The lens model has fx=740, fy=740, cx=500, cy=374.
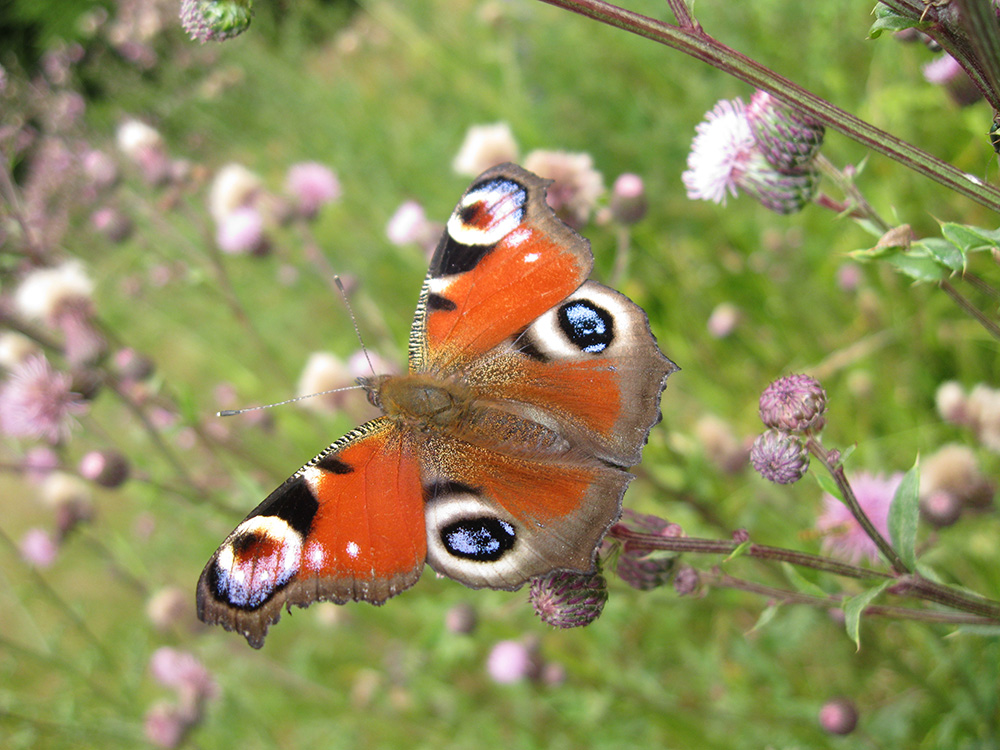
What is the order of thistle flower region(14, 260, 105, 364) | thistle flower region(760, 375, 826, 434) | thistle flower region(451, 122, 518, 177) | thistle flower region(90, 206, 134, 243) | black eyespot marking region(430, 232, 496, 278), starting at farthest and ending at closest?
thistle flower region(90, 206, 134, 243) → thistle flower region(14, 260, 105, 364) → thistle flower region(451, 122, 518, 177) → black eyespot marking region(430, 232, 496, 278) → thistle flower region(760, 375, 826, 434)

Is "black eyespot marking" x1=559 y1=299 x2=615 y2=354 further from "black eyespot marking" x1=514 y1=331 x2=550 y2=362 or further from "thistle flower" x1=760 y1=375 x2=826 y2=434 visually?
"thistle flower" x1=760 y1=375 x2=826 y2=434

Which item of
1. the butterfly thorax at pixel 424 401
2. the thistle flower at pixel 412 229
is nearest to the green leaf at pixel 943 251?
the butterfly thorax at pixel 424 401

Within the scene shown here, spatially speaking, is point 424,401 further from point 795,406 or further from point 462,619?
point 462,619

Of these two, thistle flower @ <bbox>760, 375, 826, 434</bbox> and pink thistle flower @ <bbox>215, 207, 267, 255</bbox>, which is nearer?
thistle flower @ <bbox>760, 375, 826, 434</bbox>

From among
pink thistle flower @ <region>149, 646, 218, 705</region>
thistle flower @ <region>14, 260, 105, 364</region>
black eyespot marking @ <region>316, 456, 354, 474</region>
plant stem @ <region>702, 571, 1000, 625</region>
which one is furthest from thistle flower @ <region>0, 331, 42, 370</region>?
plant stem @ <region>702, 571, 1000, 625</region>

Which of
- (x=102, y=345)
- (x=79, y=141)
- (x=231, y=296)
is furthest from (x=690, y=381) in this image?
(x=79, y=141)

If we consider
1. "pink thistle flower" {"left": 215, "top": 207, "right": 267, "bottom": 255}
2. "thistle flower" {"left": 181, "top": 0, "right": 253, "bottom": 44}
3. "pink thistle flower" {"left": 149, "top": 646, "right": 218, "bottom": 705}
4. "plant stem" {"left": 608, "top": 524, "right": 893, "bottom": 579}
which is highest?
"pink thistle flower" {"left": 215, "top": 207, "right": 267, "bottom": 255}

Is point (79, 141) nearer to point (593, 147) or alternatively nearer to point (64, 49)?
point (64, 49)

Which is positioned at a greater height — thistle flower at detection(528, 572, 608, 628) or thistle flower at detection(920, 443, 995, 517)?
thistle flower at detection(920, 443, 995, 517)
